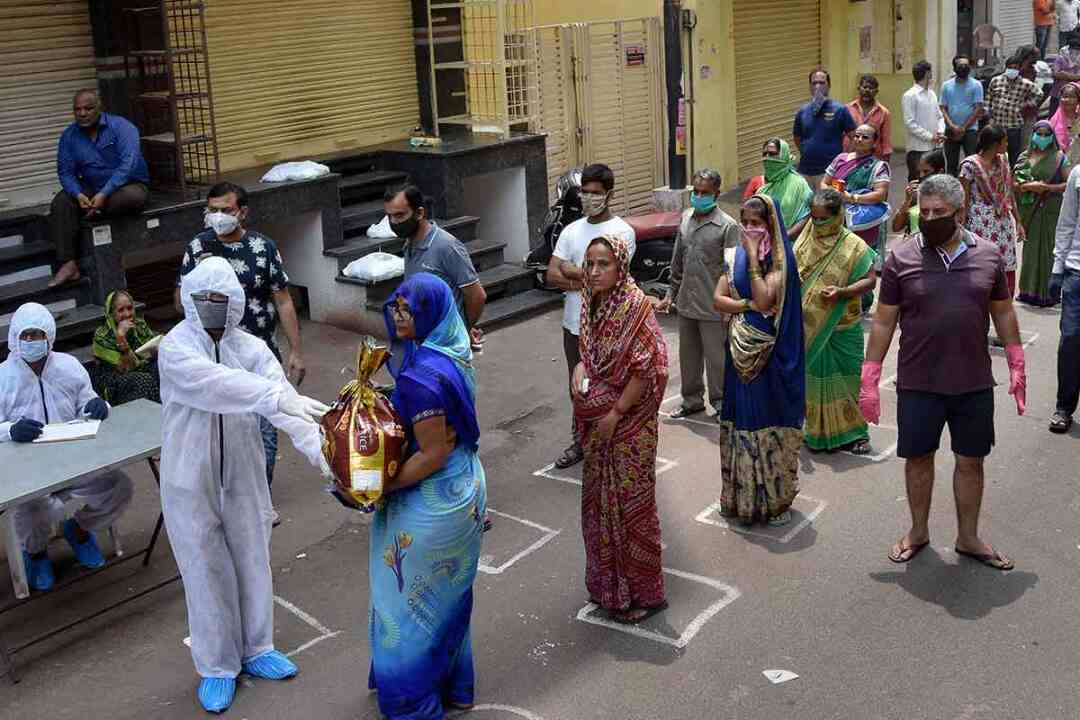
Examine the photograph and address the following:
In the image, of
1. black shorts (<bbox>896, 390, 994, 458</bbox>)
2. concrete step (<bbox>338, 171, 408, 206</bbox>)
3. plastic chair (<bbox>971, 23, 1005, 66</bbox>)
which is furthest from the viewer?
plastic chair (<bbox>971, 23, 1005, 66</bbox>)

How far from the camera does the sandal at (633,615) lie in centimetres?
582

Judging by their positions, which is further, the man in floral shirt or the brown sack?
the man in floral shirt

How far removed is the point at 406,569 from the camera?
15.6 feet

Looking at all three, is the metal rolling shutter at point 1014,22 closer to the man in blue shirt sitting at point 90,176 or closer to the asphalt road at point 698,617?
the asphalt road at point 698,617

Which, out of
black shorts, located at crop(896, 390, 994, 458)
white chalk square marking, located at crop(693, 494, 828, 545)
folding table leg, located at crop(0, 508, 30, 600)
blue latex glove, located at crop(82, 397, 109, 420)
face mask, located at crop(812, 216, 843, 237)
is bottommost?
white chalk square marking, located at crop(693, 494, 828, 545)

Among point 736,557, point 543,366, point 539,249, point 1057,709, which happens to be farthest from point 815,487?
point 539,249

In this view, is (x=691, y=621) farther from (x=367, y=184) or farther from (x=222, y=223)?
(x=367, y=184)

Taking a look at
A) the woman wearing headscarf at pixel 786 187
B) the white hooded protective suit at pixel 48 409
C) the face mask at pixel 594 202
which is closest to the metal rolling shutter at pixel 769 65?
the woman wearing headscarf at pixel 786 187

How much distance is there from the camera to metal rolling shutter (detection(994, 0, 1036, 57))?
23562 millimetres

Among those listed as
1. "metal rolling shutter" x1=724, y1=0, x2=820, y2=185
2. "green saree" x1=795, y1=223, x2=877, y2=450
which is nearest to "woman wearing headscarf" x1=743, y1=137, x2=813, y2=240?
"green saree" x1=795, y1=223, x2=877, y2=450

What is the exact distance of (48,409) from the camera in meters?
6.55

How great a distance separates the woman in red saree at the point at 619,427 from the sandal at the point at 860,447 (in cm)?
246

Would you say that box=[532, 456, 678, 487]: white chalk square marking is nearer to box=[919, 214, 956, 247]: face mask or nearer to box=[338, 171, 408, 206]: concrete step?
box=[919, 214, 956, 247]: face mask

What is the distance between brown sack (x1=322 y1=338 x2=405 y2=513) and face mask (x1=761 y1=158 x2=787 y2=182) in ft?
16.4
